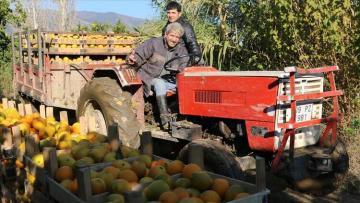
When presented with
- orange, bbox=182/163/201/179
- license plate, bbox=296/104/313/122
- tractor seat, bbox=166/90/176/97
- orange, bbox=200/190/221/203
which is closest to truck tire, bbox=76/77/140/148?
tractor seat, bbox=166/90/176/97

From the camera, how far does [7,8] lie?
14.5 m

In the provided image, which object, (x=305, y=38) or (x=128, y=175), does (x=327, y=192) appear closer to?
(x=305, y=38)

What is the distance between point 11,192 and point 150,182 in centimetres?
152

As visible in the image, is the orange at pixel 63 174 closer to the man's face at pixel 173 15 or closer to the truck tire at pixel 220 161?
the truck tire at pixel 220 161

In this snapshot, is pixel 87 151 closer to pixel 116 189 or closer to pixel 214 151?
pixel 116 189

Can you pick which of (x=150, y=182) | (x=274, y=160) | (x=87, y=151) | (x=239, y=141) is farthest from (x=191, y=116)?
(x=150, y=182)

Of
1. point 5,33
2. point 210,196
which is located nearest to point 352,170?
point 210,196

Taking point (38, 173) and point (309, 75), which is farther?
point (309, 75)

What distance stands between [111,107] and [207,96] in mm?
1144

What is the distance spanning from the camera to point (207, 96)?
4.69 m

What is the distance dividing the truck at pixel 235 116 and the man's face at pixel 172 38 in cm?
49

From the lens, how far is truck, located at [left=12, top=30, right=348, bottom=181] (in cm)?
411

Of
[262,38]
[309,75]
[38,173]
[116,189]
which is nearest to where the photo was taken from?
[116,189]

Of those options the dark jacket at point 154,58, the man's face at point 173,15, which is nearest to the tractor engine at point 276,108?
the dark jacket at point 154,58
